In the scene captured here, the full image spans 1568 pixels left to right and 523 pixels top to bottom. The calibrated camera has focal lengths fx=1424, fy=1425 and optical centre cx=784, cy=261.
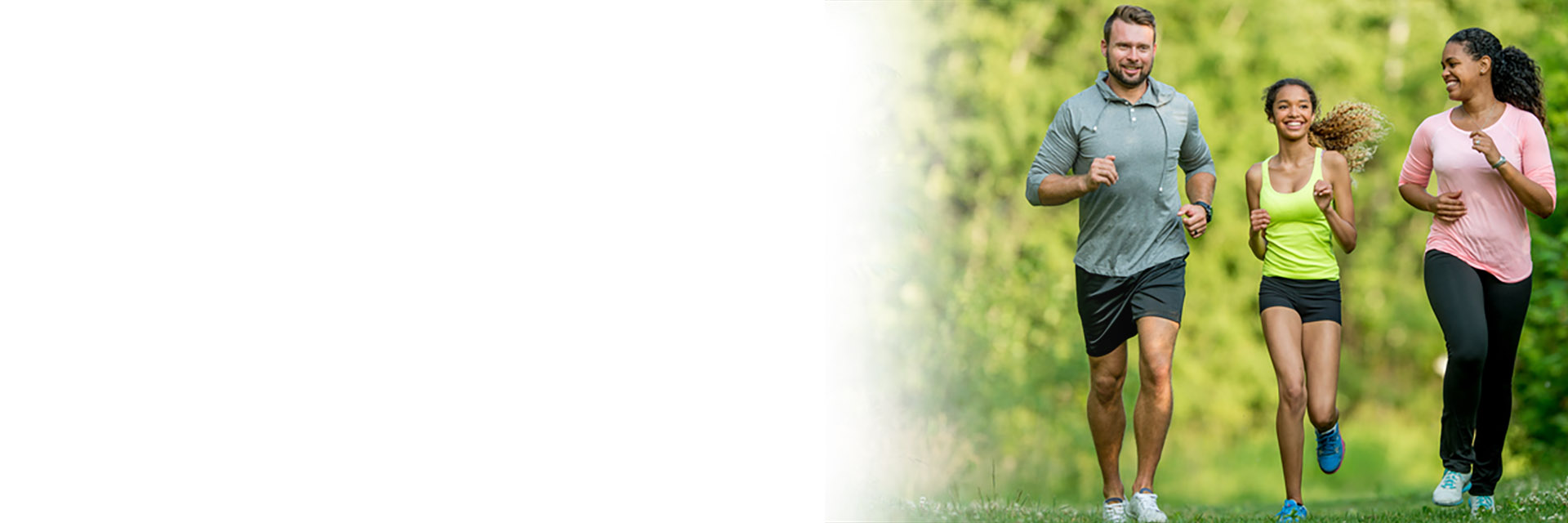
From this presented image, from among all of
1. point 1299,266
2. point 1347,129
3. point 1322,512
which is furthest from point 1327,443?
point 1322,512

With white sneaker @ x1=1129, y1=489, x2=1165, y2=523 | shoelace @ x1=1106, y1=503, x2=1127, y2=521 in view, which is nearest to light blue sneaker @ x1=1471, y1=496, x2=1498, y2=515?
white sneaker @ x1=1129, y1=489, x2=1165, y2=523

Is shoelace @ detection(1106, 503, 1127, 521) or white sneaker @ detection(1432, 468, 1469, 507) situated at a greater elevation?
white sneaker @ detection(1432, 468, 1469, 507)

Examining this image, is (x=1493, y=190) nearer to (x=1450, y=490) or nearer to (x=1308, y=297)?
(x=1308, y=297)

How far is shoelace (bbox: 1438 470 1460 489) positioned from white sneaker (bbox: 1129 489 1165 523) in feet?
3.39

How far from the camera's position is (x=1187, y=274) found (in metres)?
11.2

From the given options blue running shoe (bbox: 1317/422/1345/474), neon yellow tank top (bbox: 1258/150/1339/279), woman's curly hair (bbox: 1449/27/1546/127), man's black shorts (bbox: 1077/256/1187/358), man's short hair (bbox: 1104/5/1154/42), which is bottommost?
blue running shoe (bbox: 1317/422/1345/474)

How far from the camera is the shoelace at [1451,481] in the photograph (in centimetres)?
534

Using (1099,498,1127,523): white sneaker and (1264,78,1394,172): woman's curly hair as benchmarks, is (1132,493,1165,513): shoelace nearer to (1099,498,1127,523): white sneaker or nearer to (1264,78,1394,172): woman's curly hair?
(1099,498,1127,523): white sneaker

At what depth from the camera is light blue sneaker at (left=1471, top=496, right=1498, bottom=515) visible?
5359 millimetres

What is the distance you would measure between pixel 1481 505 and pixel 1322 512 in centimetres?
150

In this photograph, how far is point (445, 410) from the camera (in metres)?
5.34

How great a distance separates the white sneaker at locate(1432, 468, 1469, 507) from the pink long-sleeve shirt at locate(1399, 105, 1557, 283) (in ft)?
2.50

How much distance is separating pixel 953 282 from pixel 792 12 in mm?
4349

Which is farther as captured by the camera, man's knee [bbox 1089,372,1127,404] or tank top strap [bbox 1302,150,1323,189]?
man's knee [bbox 1089,372,1127,404]
